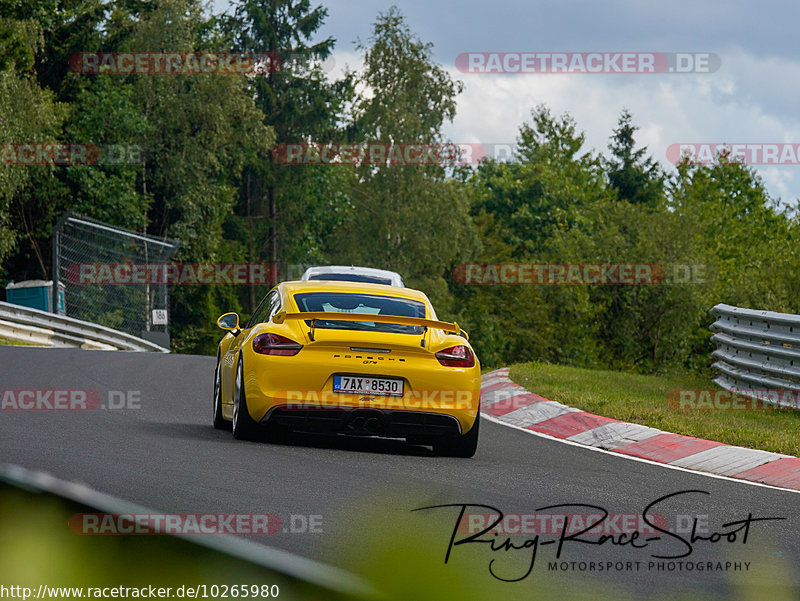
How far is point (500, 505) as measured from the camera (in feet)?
21.9

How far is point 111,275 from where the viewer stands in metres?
36.1

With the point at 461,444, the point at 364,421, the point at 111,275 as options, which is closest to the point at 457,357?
the point at 461,444

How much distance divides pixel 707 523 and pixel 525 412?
269 inches

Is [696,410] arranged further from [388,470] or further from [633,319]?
[633,319]

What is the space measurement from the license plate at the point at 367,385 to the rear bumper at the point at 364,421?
0.46 ft

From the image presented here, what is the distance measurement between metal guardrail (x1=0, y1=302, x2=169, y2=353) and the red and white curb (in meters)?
16.2

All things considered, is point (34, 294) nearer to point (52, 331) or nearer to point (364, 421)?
point (52, 331)

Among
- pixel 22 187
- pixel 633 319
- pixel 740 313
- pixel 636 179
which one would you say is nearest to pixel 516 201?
pixel 636 179

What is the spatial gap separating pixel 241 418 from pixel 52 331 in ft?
67.8

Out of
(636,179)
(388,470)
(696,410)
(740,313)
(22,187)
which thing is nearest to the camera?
(388,470)

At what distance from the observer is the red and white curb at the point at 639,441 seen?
916 cm
